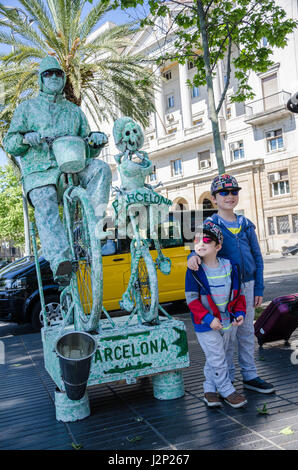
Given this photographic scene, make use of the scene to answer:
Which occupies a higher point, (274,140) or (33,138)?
(274,140)

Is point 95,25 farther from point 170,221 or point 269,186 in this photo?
point 269,186

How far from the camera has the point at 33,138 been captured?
3557 mm

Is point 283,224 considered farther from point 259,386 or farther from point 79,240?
point 79,240

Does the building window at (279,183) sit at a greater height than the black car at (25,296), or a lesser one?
greater

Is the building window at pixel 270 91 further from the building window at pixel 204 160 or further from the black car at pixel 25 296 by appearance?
the black car at pixel 25 296

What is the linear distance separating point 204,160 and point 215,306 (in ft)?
102

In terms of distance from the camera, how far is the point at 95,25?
13.1m

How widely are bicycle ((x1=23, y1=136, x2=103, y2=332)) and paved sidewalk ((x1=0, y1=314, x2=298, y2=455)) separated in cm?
72

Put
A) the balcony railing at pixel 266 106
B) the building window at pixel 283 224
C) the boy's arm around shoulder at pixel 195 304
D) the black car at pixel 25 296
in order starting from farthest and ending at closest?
the building window at pixel 283 224, the balcony railing at pixel 266 106, the black car at pixel 25 296, the boy's arm around shoulder at pixel 195 304

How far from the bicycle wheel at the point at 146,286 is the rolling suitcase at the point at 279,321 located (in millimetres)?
1743

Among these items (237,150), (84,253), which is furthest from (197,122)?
(84,253)

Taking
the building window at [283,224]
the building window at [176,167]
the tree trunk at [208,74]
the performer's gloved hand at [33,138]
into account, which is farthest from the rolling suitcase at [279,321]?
the building window at [176,167]

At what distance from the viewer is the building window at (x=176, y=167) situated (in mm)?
35875

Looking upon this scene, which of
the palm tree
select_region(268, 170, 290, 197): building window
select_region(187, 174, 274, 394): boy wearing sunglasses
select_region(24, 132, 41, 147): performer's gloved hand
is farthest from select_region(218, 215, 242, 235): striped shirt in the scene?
select_region(268, 170, 290, 197): building window
